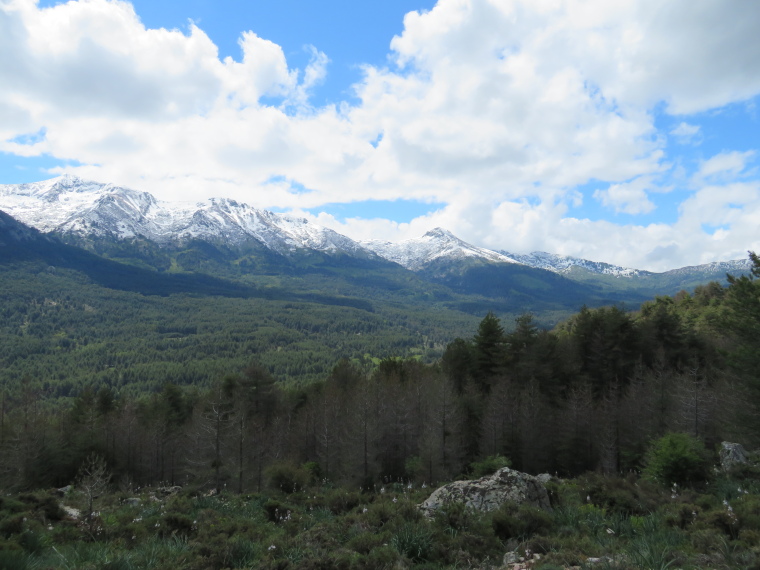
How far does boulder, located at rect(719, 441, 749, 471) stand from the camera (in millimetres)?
15828

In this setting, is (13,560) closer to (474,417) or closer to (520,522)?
(520,522)

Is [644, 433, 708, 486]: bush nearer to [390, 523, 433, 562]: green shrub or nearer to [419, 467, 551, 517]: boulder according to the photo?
[419, 467, 551, 517]: boulder

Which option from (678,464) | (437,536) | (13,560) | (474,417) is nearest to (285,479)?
(437,536)

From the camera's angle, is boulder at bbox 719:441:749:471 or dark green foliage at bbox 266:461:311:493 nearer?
boulder at bbox 719:441:749:471

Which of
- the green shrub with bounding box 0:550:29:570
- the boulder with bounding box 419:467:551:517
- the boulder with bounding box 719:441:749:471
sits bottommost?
→ the boulder with bounding box 419:467:551:517

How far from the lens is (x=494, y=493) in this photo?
13164 millimetres

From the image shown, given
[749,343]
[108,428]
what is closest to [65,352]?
[108,428]

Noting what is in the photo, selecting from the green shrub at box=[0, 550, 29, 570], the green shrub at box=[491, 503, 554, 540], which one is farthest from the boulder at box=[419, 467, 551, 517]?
the green shrub at box=[0, 550, 29, 570]

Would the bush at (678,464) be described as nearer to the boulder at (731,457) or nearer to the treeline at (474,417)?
the boulder at (731,457)

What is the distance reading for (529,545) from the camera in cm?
898

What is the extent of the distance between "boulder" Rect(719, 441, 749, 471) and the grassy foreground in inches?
51.8

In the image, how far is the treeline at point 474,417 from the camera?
89.7 feet

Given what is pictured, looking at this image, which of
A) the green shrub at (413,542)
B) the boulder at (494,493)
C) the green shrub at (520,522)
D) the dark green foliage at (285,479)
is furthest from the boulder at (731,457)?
the dark green foliage at (285,479)

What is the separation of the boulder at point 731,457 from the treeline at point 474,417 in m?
7.90
